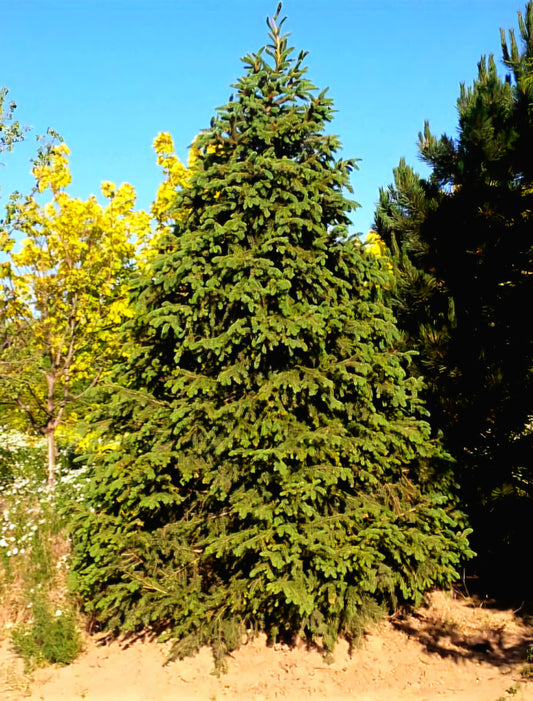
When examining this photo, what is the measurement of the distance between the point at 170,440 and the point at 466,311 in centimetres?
330

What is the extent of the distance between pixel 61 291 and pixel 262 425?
5.99 meters

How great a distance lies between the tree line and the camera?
15.3ft

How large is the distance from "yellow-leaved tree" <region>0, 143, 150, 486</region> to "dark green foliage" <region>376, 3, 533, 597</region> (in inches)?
193

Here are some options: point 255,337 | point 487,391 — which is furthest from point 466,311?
point 255,337

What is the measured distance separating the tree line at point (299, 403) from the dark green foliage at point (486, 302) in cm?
2

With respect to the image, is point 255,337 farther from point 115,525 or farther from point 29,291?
point 29,291

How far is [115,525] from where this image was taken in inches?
195

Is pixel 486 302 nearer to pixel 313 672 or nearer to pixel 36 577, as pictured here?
pixel 313 672

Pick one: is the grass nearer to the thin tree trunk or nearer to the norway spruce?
the thin tree trunk

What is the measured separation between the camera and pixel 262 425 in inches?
183

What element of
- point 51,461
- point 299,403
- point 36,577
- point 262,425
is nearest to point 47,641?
point 36,577

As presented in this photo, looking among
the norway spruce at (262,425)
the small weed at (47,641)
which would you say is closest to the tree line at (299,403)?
the norway spruce at (262,425)

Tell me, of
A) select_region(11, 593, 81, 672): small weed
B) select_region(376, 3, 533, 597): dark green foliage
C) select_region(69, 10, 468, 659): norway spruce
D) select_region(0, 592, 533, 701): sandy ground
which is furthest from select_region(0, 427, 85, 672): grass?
select_region(376, 3, 533, 597): dark green foliage

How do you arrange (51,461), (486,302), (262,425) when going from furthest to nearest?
(51,461)
(486,302)
(262,425)
